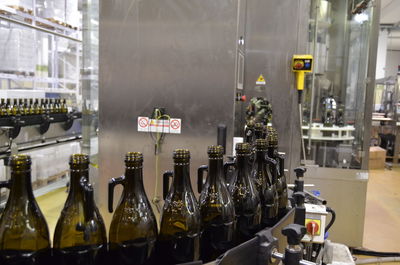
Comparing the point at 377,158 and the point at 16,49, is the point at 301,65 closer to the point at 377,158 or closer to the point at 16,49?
the point at 16,49

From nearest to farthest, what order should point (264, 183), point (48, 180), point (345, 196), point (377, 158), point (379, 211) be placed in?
1. point (264, 183)
2. point (345, 196)
3. point (379, 211)
4. point (48, 180)
5. point (377, 158)

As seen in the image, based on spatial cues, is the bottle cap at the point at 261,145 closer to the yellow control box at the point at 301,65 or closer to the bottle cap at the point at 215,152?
the bottle cap at the point at 215,152

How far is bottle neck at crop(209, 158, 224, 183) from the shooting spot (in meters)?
0.78

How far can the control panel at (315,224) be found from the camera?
1.20m

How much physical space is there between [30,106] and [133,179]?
12.4ft

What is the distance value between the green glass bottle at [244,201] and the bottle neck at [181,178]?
0.50 ft

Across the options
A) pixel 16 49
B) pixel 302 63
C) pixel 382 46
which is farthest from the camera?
pixel 382 46

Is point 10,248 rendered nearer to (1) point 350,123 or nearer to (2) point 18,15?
(1) point 350,123

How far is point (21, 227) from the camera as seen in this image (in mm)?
642

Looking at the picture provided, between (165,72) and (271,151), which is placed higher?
(165,72)

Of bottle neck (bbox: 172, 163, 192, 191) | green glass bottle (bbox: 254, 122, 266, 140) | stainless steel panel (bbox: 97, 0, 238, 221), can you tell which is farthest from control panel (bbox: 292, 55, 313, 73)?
bottle neck (bbox: 172, 163, 192, 191)

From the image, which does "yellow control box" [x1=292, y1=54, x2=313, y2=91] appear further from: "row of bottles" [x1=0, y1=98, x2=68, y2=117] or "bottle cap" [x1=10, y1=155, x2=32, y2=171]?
"row of bottles" [x1=0, y1=98, x2=68, y2=117]

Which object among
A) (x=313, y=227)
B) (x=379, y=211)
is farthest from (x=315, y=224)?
(x=379, y=211)

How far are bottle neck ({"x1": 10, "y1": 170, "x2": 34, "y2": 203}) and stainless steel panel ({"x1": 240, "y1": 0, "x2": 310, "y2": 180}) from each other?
2267mm
